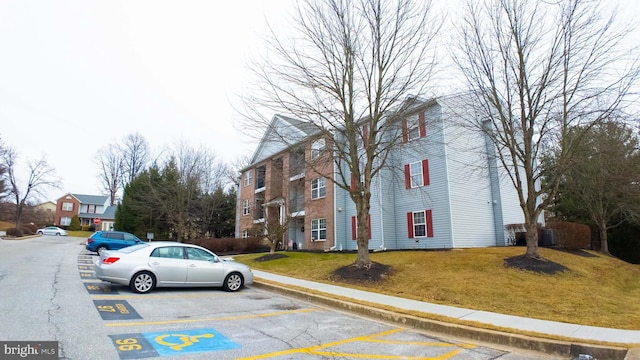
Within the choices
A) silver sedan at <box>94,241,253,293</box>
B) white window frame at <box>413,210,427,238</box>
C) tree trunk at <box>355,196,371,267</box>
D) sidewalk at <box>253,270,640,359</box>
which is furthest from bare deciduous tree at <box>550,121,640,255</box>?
silver sedan at <box>94,241,253,293</box>

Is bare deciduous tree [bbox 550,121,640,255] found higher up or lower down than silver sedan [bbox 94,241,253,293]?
higher up

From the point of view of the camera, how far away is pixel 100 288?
958 centimetres

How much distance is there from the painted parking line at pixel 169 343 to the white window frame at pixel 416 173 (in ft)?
56.7

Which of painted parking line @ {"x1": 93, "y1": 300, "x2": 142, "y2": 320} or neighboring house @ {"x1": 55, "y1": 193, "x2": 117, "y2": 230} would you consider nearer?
painted parking line @ {"x1": 93, "y1": 300, "x2": 142, "y2": 320}

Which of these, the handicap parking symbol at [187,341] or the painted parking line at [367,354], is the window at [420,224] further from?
the handicap parking symbol at [187,341]

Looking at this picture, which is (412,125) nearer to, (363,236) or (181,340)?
(363,236)

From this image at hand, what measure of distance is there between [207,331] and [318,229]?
63.5 feet

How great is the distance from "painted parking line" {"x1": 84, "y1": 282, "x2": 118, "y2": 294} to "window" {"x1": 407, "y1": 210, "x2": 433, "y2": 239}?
1563 cm

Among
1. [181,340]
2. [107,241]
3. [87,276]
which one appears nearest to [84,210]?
[107,241]

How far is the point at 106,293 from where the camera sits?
29.2 ft

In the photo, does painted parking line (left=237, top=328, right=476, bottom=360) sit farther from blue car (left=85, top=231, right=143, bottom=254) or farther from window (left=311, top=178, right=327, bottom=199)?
blue car (left=85, top=231, right=143, bottom=254)

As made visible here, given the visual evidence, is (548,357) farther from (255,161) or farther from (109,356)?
(255,161)

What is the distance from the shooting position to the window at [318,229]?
973 inches

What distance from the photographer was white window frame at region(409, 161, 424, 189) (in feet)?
70.0
